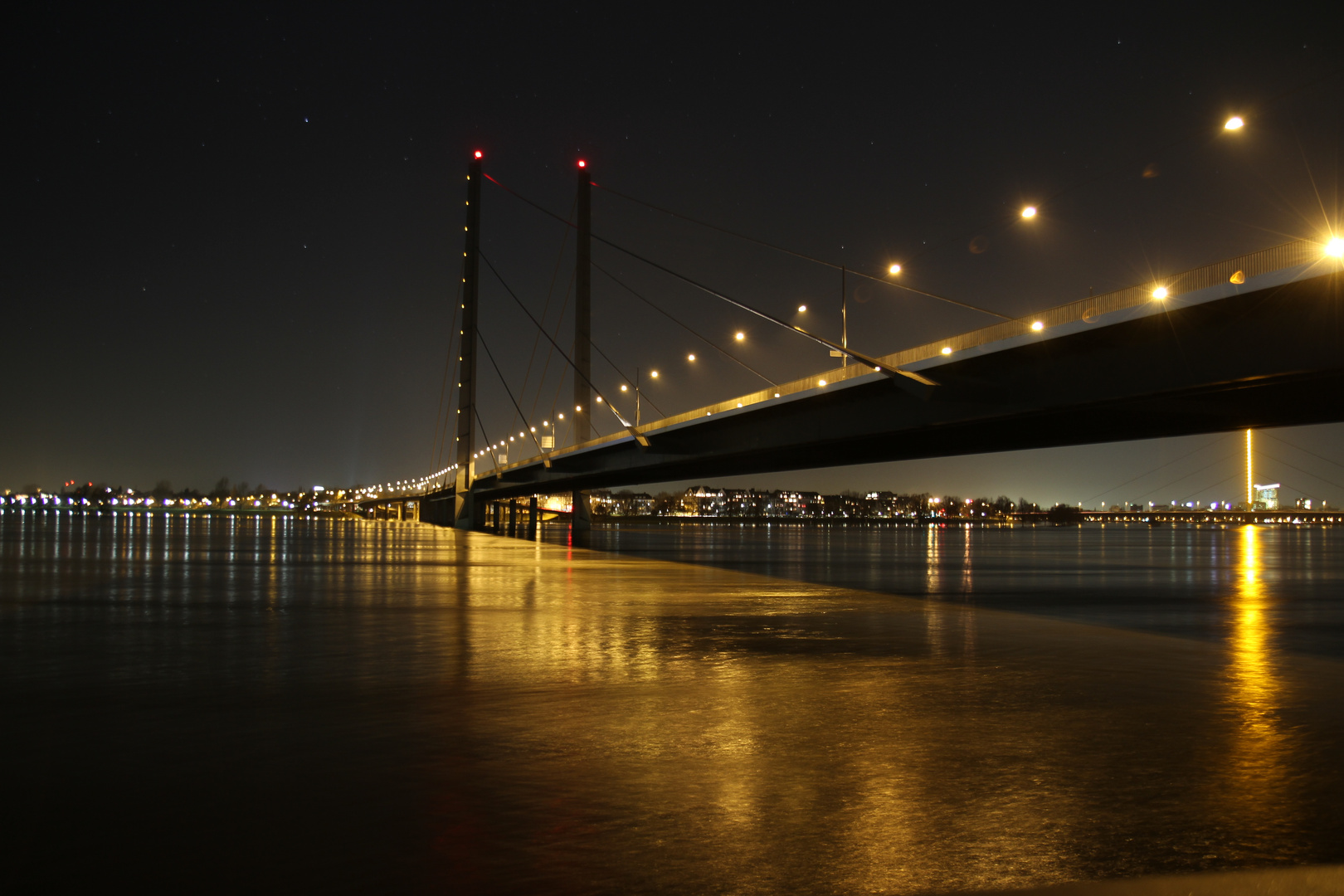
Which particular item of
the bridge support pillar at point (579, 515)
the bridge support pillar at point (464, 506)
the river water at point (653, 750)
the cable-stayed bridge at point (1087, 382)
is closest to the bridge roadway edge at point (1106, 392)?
the cable-stayed bridge at point (1087, 382)

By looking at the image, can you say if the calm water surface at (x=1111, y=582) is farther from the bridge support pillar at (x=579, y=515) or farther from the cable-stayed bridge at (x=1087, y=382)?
the bridge support pillar at (x=579, y=515)

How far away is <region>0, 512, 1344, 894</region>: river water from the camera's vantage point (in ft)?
18.7

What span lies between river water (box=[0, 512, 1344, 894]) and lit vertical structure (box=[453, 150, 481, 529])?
2701 inches

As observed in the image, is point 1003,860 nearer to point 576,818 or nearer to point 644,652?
point 576,818

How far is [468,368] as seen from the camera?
290 feet

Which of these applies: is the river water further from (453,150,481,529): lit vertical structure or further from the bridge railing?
(453,150,481,529): lit vertical structure

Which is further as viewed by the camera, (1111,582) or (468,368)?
(468,368)

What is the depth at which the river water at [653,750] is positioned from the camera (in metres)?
5.70

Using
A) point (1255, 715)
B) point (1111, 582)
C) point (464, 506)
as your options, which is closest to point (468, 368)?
point (464, 506)

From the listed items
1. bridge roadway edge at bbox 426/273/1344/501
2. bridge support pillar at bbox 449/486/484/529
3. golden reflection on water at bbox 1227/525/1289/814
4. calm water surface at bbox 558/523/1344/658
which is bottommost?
calm water surface at bbox 558/523/1344/658

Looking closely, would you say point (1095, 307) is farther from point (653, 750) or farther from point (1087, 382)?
point (653, 750)

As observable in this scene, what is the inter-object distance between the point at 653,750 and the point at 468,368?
82423 millimetres

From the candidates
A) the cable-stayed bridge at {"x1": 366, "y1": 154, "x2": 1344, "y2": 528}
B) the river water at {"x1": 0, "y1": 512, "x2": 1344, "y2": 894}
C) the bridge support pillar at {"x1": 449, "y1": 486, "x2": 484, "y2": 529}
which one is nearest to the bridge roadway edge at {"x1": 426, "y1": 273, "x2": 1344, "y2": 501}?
the cable-stayed bridge at {"x1": 366, "y1": 154, "x2": 1344, "y2": 528}

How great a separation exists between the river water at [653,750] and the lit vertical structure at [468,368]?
68614 mm
